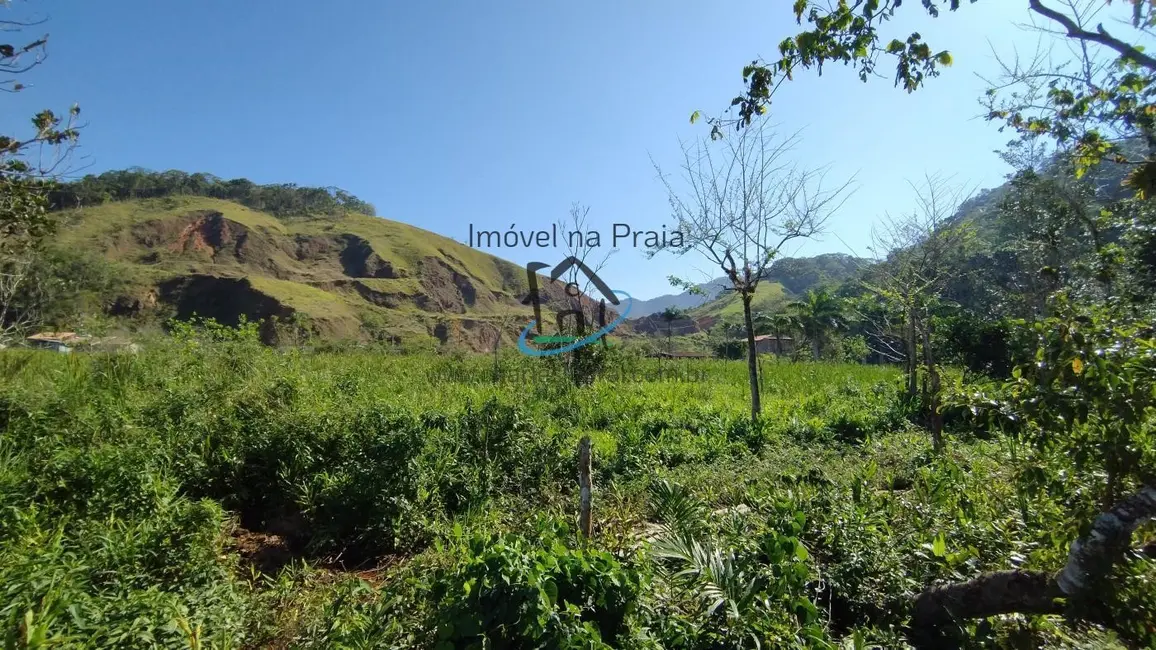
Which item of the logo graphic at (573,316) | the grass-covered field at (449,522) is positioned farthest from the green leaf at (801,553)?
the logo graphic at (573,316)

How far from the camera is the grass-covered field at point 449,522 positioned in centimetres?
219

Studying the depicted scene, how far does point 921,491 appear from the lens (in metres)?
3.59

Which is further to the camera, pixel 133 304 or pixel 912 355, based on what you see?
pixel 133 304

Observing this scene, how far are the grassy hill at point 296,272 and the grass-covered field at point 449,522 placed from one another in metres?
31.2

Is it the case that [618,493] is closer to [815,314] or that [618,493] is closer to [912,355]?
[912,355]

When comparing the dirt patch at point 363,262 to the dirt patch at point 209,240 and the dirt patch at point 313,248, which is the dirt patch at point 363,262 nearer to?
the dirt patch at point 313,248

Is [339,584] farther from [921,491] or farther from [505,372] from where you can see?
[505,372]

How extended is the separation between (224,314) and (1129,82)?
5753cm

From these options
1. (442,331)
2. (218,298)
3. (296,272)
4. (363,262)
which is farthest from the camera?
(363,262)

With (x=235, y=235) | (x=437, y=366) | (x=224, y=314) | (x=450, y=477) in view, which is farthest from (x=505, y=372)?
(x=235, y=235)

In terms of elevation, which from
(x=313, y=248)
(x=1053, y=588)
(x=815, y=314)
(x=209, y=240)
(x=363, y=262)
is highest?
(x=313, y=248)

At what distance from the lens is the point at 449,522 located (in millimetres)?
4117

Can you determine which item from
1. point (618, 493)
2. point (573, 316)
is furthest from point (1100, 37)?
point (573, 316)

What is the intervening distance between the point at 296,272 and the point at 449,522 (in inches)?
2728
